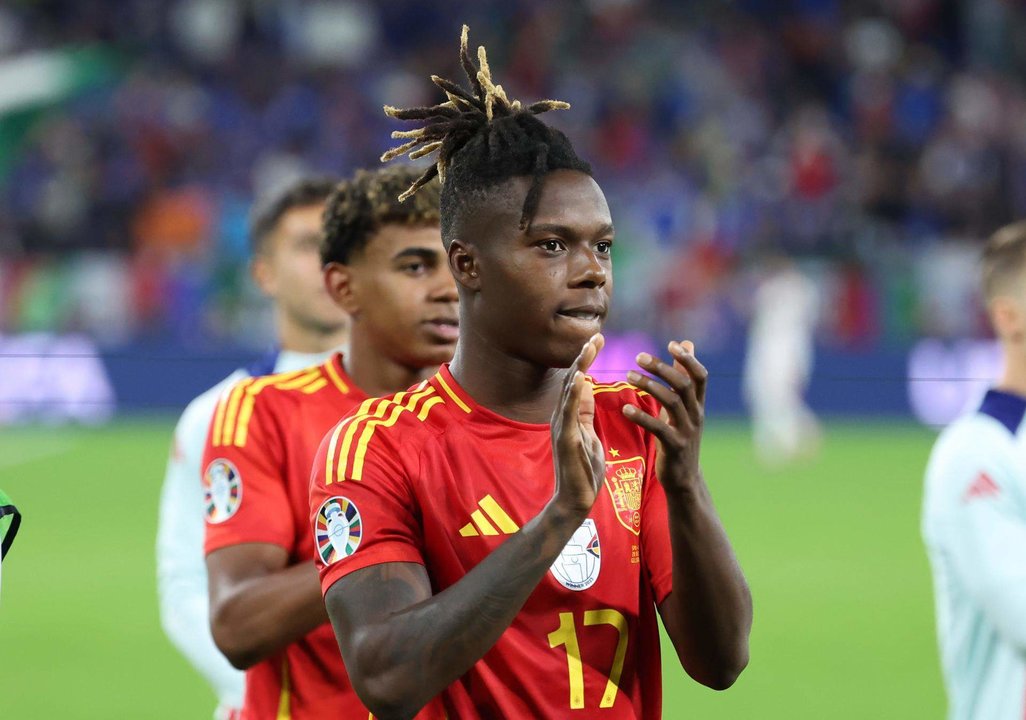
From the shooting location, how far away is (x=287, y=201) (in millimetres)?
5715

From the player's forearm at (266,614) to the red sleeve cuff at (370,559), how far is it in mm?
726

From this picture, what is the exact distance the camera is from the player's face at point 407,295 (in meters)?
3.75

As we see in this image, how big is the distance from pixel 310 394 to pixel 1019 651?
1974 mm

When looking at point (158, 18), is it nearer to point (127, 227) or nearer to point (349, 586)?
point (127, 227)

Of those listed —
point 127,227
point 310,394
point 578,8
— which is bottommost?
point 310,394

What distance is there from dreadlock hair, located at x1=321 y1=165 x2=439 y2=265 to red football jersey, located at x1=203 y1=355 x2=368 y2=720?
0.34m

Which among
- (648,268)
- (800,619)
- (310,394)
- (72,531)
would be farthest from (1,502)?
(648,268)

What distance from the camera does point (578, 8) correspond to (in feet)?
86.3

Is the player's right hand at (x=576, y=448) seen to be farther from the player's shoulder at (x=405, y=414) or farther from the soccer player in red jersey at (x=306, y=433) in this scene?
the soccer player in red jersey at (x=306, y=433)

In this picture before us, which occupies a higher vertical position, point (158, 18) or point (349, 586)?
point (158, 18)

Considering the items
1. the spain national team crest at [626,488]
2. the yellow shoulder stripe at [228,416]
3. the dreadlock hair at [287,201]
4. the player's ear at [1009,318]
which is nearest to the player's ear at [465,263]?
the spain national team crest at [626,488]

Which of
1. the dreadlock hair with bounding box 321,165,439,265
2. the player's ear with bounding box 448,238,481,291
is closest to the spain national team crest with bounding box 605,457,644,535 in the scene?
the player's ear with bounding box 448,238,481,291

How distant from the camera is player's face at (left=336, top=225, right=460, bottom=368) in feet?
12.3

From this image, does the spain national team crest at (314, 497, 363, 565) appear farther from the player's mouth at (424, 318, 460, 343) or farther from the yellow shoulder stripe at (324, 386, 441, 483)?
the player's mouth at (424, 318, 460, 343)
